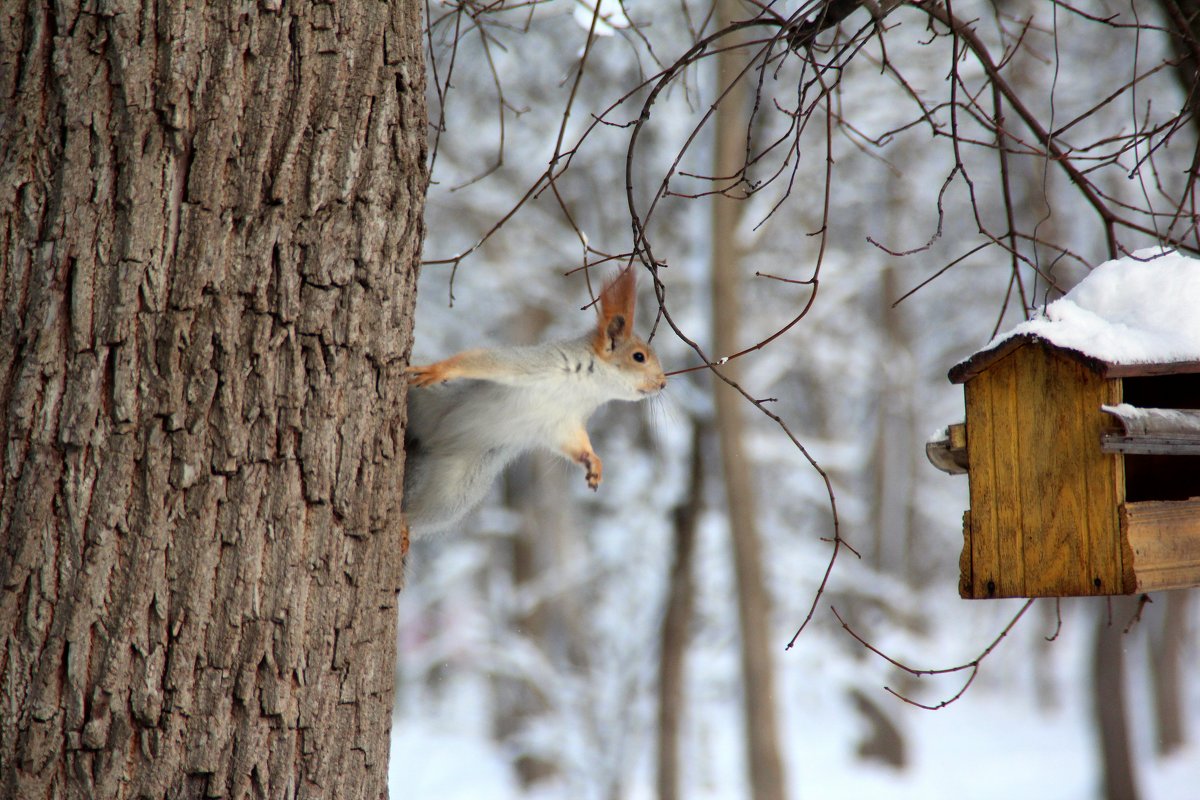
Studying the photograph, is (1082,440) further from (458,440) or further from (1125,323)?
(458,440)

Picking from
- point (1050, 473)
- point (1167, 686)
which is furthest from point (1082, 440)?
point (1167, 686)

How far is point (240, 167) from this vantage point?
189 centimetres

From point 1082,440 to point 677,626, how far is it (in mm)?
5891

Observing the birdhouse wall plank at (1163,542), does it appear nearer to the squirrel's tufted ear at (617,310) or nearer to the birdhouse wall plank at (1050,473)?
the birdhouse wall plank at (1050,473)

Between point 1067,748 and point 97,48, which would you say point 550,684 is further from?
point 1067,748

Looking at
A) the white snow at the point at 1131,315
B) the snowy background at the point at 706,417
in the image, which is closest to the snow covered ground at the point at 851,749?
the snowy background at the point at 706,417

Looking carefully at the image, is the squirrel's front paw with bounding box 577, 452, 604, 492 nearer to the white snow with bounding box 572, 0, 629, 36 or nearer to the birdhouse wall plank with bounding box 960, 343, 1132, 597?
the birdhouse wall plank with bounding box 960, 343, 1132, 597

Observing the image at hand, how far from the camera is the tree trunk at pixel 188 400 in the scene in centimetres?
175

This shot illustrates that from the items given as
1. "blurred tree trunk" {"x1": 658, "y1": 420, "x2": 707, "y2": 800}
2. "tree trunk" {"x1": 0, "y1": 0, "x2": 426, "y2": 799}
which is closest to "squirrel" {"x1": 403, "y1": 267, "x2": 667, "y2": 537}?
"tree trunk" {"x1": 0, "y1": 0, "x2": 426, "y2": 799}

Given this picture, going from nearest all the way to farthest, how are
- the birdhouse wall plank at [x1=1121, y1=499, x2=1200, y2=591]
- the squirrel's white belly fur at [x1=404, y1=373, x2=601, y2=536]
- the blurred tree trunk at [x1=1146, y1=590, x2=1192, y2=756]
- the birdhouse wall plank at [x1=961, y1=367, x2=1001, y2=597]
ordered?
the birdhouse wall plank at [x1=1121, y1=499, x2=1200, y2=591]
the birdhouse wall plank at [x1=961, y1=367, x2=1001, y2=597]
the squirrel's white belly fur at [x1=404, y1=373, x2=601, y2=536]
the blurred tree trunk at [x1=1146, y1=590, x2=1192, y2=756]

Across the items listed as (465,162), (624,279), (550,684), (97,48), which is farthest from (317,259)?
(465,162)

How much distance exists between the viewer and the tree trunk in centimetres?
175

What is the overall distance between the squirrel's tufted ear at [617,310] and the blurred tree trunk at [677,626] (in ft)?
15.1

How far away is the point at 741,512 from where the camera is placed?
7598 mm
